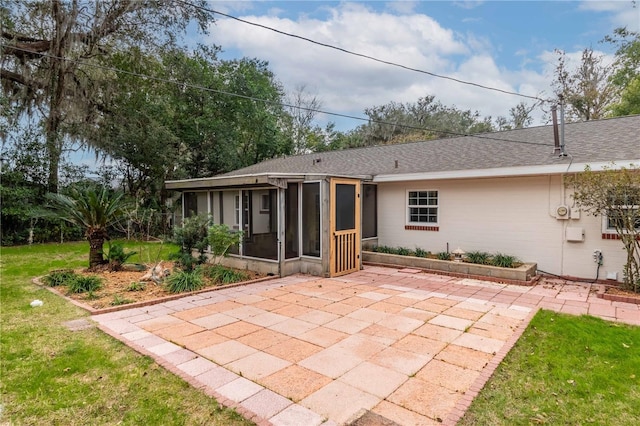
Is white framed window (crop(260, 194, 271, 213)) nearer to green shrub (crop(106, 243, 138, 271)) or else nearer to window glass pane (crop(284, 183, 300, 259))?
window glass pane (crop(284, 183, 300, 259))

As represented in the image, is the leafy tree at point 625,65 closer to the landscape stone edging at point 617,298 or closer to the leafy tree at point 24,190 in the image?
the landscape stone edging at point 617,298

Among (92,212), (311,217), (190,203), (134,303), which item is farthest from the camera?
(190,203)

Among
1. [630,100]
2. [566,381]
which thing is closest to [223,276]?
[566,381]

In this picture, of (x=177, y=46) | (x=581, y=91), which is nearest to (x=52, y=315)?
(x=177, y=46)

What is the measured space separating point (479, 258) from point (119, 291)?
7.55 m

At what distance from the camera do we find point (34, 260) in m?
9.94

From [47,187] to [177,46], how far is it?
7.84 metres

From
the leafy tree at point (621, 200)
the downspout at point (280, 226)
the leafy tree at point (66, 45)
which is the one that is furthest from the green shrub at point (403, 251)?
the leafy tree at point (66, 45)

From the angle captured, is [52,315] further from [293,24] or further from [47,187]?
[47,187]

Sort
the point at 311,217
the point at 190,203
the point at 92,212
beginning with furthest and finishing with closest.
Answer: the point at 190,203
the point at 311,217
the point at 92,212

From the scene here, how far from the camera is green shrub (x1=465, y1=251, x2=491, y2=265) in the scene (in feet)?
26.1

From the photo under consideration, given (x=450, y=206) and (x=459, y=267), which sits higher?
(x=450, y=206)

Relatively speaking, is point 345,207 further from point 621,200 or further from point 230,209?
point 621,200

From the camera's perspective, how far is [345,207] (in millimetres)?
8031
